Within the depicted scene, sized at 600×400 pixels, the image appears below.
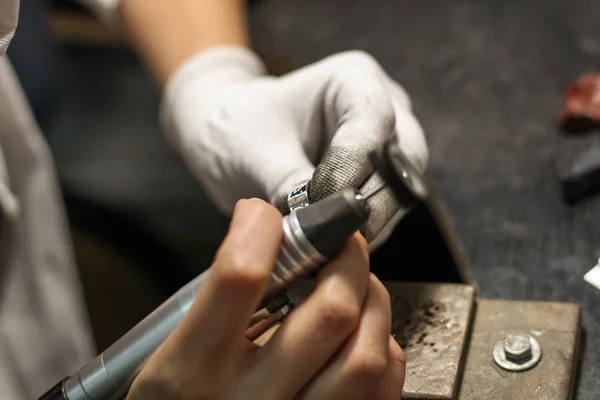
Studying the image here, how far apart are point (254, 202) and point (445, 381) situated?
0.61 ft

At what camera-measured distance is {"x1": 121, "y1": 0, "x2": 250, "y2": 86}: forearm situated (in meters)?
0.81

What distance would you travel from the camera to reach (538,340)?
1.62ft

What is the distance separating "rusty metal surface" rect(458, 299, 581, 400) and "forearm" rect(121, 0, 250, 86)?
452mm

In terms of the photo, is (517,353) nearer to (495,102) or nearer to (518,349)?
(518,349)

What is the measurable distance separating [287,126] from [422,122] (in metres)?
0.25

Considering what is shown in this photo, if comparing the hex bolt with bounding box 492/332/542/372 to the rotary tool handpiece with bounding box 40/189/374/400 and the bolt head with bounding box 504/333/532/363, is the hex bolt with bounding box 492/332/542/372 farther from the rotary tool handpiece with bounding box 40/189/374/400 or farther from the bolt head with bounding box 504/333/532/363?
the rotary tool handpiece with bounding box 40/189/374/400

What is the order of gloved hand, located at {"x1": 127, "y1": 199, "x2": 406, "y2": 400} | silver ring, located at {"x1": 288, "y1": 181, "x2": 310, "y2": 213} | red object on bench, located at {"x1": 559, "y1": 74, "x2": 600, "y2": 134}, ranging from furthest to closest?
red object on bench, located at {"x1": 559, "y1": 74, "x2": 600, "y2": 134}, silver ring, located at {"x1": 288, "y1": 181, "x2": 310, "y2": 213}, gloved hand, located at {"x1": 127, "y1": 199, "x2": 406, "y2": 400}

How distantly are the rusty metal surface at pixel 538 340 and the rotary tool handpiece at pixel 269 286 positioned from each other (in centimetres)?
16

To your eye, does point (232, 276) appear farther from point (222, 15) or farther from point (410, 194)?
point (222, 15)

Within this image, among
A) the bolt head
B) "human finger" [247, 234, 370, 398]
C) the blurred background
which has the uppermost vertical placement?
"human finger" [247, 234, 370, 398]

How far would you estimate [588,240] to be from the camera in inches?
23.8

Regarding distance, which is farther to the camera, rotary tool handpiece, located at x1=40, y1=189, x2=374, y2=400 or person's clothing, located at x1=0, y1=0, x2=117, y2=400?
person's clothing, located at x1=0, y1=0, x2=117, y2=400

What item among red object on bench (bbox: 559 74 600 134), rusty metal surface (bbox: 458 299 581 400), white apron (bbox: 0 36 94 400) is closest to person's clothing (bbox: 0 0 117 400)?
white apron (bbox: 0 36 94 400)

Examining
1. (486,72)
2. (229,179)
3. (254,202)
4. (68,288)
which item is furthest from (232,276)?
(486,72)
